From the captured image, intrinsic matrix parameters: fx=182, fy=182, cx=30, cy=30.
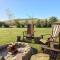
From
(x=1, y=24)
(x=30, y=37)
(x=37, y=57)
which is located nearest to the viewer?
(x=37, y=57)

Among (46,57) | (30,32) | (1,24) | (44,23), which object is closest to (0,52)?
(30,32)

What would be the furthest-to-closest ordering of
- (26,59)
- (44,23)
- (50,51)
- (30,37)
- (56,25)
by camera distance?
(44,23)
(30,37)
(56,25)
(50,51)
(26,59)

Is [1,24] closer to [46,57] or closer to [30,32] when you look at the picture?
[30,32]

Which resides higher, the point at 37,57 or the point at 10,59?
the point at 37,57

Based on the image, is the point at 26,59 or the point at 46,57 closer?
the point at 46,57

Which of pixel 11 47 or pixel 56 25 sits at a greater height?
pixel 56 25

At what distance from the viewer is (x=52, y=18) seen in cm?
3684

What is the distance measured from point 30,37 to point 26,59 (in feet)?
17.6

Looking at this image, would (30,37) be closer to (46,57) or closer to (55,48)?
(55,48)

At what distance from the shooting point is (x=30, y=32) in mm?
12516

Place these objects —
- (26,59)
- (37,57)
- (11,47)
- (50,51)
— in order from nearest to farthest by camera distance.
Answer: (37,57) → (26,59) → (50,51) → (11,47)

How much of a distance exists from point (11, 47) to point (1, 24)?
28879 mm

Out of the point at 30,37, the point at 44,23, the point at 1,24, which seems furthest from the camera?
the point at 1,24

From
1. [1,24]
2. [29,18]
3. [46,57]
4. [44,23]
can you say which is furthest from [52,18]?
[46,57]
